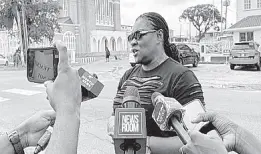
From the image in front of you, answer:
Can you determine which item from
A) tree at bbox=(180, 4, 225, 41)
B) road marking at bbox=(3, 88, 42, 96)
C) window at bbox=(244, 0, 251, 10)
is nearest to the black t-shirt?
road marking at bbox=(3, 88, 42, 96)

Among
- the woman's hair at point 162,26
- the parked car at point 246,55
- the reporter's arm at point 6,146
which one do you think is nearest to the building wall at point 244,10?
the parked car at point 246,55

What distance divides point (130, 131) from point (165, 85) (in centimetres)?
111

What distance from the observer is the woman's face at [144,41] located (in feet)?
8.14

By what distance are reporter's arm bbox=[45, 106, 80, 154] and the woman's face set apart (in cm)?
131

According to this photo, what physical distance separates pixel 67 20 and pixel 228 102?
3691 cm

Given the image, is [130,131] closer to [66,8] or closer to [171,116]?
[171,116]

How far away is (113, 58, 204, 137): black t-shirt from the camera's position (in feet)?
7.24

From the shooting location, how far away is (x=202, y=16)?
66875mm

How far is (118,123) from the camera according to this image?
1.24 meters

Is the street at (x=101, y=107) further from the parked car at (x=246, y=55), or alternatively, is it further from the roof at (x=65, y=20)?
the roof at (x=65, y=20)

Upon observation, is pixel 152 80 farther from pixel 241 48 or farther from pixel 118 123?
pixel 241 48

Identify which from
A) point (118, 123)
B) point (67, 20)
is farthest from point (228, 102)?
point (67, 20)

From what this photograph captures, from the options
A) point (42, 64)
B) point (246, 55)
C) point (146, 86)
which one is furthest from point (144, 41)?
point (246, 55)

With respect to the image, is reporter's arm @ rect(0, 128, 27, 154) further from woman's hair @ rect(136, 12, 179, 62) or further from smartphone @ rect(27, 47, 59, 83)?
woman's hair @ rect(136, 12, 179, 62)
